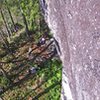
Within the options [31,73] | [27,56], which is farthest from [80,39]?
[27,56]

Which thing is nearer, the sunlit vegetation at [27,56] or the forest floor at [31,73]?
the forest floor at [31,73]

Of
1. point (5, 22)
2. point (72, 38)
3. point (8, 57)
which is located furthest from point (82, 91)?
point (5, 22)

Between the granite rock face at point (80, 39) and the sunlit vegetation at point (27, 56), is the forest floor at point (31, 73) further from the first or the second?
the granite rock face at point (80, 39)

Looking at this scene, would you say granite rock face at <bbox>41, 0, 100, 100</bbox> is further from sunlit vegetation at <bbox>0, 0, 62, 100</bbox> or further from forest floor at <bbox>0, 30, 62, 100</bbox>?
sunlit vegetation at <bbox>0, 0, 62, 100</bbox>

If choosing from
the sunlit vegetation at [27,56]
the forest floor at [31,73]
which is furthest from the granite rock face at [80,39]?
the sunlit vegetation at [27,56]

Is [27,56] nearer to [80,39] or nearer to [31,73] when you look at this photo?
[31,73]

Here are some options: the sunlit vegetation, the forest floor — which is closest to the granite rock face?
the forest floor

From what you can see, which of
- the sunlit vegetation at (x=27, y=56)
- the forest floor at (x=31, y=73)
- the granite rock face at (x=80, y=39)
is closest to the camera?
the granite rock face at (x=80, y=39)
